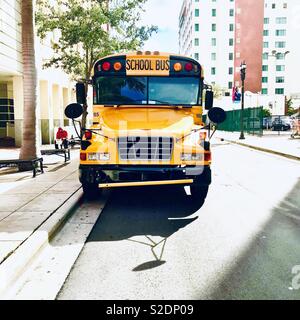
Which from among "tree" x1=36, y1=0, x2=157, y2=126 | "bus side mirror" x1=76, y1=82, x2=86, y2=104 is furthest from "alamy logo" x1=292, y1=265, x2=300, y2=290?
"tree" x1=36, y1=0, x2=157, y2=126

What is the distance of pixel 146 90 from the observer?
Result: 757cm

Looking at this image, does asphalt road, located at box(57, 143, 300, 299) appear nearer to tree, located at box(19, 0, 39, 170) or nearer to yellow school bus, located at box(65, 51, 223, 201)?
yellow school bus, located at box(65, 51, 223, 201)

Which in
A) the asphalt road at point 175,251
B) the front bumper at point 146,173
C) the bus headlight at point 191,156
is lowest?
the asphalt road at point 175,251

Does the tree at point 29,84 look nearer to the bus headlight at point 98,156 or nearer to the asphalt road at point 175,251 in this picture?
the asphalt road at point 175,251

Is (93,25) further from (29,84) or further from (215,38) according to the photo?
(215,38)

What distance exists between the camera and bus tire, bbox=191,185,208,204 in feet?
22.6

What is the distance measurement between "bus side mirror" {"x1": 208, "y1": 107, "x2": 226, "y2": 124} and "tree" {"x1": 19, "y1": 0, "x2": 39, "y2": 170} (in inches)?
225

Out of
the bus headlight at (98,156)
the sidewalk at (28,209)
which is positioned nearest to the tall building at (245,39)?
the sidewalk at (28,209)

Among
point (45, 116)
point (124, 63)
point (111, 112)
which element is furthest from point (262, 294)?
point (45, 116)

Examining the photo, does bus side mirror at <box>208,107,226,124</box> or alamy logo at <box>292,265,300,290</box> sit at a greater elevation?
bus side mirror at <box>208,107,226,124</box>

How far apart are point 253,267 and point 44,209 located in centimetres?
358

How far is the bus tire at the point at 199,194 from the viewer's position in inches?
272

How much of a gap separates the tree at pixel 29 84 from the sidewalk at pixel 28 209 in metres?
0.74

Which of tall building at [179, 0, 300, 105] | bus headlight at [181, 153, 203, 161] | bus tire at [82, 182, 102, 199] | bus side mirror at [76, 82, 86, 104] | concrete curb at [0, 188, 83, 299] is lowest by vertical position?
concrete curb at [0, 188, 83, 299]
